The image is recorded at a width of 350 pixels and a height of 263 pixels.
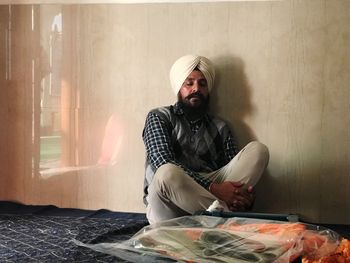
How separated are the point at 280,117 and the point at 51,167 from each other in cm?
138

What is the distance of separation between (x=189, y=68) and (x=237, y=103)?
0.36m

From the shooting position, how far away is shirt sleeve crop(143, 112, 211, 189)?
206 centimetres

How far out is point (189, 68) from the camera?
226 cm

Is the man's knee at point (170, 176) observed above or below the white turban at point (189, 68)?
below

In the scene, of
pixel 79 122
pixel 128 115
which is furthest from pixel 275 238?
pixel 79 122

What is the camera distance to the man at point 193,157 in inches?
75.4

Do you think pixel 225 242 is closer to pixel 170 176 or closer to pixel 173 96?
pixel 170 176

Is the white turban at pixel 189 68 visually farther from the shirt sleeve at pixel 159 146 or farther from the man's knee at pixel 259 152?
the man's knee at pixel 259 152

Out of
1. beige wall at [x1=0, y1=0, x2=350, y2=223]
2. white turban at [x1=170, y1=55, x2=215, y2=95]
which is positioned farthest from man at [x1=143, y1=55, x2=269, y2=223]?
beige wall at [x1=0, y1=0, x2=350, y2=223]

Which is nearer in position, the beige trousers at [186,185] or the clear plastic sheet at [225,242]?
the clear plastic sheet at [225,242]

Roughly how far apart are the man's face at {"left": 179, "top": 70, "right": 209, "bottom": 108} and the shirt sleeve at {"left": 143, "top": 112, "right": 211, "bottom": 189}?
0.61 ft

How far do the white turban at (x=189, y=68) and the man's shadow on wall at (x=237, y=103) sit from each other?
0.12 meters

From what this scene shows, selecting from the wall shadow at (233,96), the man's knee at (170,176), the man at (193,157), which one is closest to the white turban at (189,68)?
the man at (193,157)

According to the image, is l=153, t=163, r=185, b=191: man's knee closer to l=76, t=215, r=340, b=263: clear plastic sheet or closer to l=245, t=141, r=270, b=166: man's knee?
l=76, t=215, r=340, b=263: clear plastic sheet
